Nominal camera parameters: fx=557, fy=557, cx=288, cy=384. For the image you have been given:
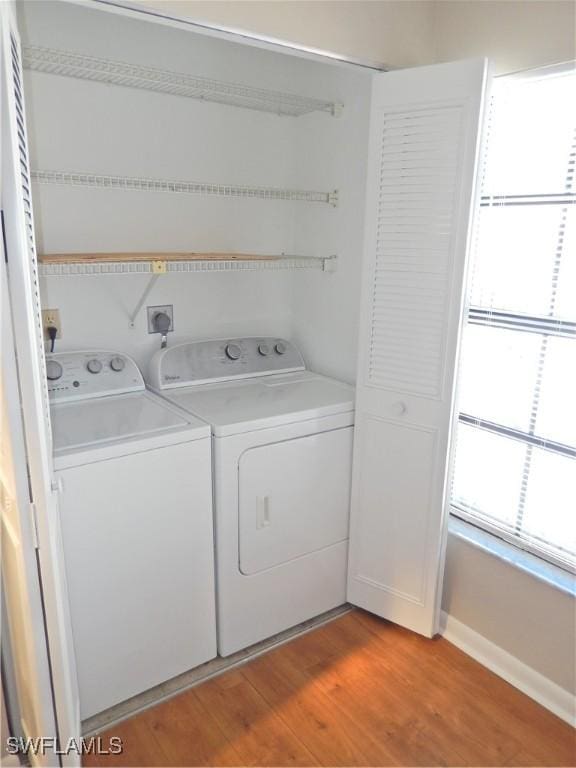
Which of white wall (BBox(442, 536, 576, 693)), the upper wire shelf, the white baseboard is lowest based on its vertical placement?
the white baseboard

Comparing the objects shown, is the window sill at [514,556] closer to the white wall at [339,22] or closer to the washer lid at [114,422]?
the washer lid at [114,422]

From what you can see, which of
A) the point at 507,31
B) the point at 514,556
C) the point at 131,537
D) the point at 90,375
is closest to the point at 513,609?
the point at 514,556

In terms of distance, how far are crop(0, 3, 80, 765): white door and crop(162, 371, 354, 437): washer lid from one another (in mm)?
681

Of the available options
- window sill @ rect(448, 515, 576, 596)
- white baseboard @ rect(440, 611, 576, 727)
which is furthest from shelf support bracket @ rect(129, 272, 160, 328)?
white baseboard @ rect(440, 611, 576, 727)

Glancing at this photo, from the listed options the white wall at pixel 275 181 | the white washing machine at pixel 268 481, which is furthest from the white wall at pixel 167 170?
the white washing machine at pixel 268 481

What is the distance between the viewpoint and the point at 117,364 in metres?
2.22

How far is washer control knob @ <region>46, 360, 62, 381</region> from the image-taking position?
2.06 meters

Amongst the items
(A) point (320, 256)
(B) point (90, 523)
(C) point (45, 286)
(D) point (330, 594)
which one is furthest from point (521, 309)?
(C) point (45, 286)

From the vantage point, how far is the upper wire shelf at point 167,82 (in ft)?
5.87

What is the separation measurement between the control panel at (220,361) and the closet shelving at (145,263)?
0.39 meters

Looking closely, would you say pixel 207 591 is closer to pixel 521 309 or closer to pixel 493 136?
pixel 521 309

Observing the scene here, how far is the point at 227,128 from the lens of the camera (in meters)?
2.42

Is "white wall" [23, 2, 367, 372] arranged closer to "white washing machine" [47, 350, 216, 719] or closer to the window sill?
"white washing machine" [47, 350, 216, 719]

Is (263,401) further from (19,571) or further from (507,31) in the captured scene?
(507,31)
